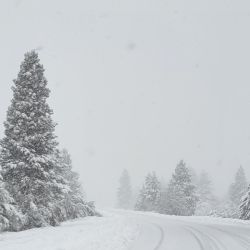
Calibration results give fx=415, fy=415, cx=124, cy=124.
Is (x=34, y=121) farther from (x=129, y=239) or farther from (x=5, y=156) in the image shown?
(x=129, y=239)

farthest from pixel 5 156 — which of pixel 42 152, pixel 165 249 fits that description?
pixel 165 249

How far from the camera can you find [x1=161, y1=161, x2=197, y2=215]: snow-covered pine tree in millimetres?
56500

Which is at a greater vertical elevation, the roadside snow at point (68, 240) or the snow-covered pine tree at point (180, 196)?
the roadside snow at point (68, 240)

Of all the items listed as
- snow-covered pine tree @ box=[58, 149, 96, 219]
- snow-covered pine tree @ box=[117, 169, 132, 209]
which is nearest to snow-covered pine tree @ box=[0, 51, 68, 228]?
snow-covered pine tree @ box=[58, 149, 96, 219]

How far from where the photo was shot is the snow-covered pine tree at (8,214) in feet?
70.3

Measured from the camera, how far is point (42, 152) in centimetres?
2647

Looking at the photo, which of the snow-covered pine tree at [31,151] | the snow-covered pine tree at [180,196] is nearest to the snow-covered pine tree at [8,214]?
the snow-covered pine tree at [31,151]

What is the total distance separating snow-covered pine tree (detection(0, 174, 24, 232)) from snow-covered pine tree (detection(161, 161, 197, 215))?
34421 millimetres

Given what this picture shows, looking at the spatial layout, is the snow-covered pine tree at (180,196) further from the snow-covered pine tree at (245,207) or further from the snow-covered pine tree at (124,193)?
the snow-covered pine tree at (124,193)

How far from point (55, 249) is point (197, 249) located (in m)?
5.77

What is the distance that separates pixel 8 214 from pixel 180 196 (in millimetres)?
37383

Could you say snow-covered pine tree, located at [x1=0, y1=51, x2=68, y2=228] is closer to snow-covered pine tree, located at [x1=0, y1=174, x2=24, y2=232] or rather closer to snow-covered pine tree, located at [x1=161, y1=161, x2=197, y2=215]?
snow-covered pine tree, located at [x1=0, y1=174, x2=24, y2=232]

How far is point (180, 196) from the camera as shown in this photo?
56750 mm

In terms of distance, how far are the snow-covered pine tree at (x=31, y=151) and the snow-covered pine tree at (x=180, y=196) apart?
31.3 metres
